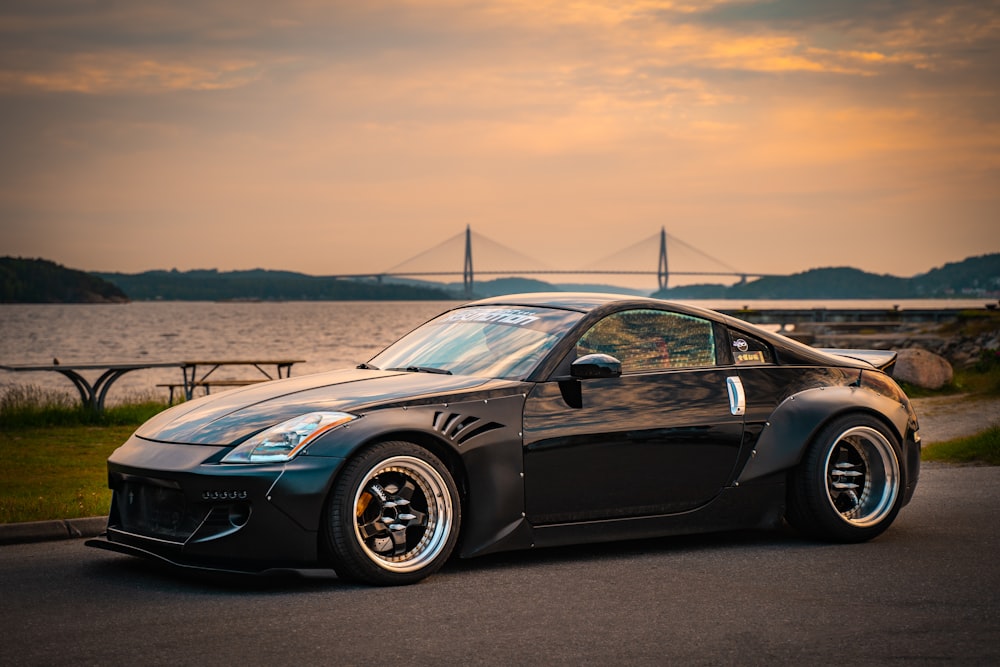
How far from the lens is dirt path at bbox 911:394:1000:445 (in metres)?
14.7

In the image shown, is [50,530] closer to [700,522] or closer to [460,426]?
[460,426]

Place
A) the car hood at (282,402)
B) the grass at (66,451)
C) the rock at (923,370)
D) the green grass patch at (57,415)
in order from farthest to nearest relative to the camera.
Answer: the rock at (923,370) → the green grass patch at (57,415) → the grass at (66,451) → the car hood at (282,402)

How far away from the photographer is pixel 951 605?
551 cm

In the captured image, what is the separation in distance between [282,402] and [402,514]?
903 mm

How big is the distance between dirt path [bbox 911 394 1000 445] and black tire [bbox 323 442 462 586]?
9.38 metres

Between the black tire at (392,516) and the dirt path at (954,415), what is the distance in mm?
9375

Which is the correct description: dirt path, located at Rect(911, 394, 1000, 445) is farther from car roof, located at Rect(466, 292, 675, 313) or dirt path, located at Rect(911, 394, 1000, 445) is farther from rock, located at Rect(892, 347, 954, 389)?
car roof, located at Rect(466, 292, 675, 313)

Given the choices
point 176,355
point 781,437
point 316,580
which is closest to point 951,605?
point 781,437

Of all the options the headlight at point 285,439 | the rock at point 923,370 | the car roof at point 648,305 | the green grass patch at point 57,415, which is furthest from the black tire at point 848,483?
Answer: the rock at point 923,370

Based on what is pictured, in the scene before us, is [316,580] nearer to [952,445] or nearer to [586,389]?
[586,389]

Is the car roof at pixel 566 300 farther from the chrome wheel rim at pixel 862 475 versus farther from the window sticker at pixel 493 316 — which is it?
the chrome wheel rim at pixel 862 475

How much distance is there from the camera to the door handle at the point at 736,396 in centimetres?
704

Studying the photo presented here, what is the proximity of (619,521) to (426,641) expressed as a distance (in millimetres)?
2024

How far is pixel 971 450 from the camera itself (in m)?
12.1
